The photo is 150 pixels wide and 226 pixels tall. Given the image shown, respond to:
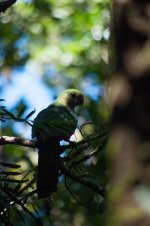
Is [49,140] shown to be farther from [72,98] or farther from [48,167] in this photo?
[72,98]

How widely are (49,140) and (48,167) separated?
1.35ft

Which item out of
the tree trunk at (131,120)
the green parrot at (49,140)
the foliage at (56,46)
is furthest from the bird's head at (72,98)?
the tree trunk at (131,120)

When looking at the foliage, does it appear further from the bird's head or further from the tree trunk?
the tree trunk

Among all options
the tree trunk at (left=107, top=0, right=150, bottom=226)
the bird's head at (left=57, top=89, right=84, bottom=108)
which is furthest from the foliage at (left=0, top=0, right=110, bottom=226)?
the tree trunk at (left=107, top=0, right=150, bottom=226)

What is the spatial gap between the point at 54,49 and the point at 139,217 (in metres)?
9.77

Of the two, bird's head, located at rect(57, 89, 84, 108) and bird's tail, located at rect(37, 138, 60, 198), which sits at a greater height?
bird's head, located at rect(57, 89, 84, 108)

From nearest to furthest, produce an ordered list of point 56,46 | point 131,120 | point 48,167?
point 131,120
point 48,167
point 56,46

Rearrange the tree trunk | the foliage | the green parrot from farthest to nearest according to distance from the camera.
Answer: the foliage → the green parrot → the tree trunk

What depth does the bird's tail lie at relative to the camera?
14.6 feet

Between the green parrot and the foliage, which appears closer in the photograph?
the green parrot

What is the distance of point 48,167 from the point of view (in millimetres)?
4605

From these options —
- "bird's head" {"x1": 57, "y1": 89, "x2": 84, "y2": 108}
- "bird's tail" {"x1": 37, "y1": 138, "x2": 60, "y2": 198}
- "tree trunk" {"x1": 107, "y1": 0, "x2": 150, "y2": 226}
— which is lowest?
"tree trunk" {"x1": 107, "y1": 0, "x2": 150, "y2": 226}

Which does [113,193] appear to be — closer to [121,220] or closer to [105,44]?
[121,220]

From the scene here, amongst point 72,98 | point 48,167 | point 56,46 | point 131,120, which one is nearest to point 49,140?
point 48,167
